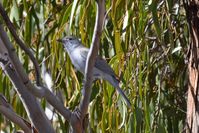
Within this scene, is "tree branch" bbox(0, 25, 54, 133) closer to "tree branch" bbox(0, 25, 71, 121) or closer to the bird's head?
"tree branch" bbox(0, 25, 71, 121)

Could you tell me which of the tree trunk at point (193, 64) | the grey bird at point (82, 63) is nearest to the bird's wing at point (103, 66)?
the grey bird at point (82, 63)

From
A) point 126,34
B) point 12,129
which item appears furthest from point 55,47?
point 12,129

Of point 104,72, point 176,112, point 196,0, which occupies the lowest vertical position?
point 176,112

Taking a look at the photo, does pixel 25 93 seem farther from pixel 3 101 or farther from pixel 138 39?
pixel 138 39

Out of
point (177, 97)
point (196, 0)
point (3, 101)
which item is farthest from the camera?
point (177, 97)

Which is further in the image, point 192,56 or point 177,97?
point 177,97

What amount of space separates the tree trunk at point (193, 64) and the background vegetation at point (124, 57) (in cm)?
12

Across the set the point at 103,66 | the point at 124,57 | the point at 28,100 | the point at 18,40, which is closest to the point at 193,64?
the point at 124,57

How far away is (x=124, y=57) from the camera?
8.68 feet

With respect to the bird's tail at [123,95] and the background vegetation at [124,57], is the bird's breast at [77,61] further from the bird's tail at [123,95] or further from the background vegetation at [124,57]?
the bird's tail at [123,95]

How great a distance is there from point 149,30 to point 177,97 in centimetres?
32

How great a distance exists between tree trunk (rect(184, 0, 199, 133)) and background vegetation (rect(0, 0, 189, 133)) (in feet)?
0.40

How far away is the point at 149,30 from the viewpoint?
309cm

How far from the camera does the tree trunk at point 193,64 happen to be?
246cm
